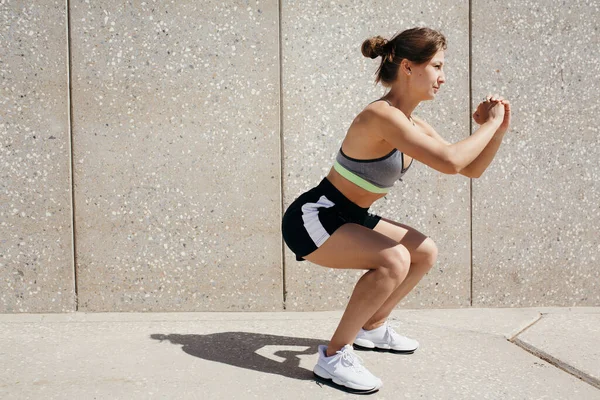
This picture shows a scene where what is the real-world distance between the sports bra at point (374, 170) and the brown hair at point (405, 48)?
0.36m

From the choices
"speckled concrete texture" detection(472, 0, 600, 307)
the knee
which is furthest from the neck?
"speckled concrete texture" detection(472, 0, 600, 307)

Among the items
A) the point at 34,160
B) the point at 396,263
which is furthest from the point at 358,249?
the point at 34,160

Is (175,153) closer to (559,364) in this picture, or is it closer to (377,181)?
(377,181)

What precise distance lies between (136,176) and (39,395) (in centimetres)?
145

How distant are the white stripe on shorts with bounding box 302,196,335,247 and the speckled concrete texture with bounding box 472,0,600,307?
4.52 feet

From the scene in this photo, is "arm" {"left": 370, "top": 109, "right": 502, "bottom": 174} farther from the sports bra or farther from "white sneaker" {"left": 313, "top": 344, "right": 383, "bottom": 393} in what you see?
"white sneaker" {"left": 313, "top": 344, "right": 383, "bottom": 393}

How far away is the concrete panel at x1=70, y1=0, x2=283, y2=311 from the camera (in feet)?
12.5

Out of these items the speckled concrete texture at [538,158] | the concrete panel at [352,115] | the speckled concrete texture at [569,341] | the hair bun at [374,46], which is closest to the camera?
the hair bun at [374,46]

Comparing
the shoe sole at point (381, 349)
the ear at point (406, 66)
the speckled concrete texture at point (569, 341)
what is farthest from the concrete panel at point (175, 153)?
the speckled concrete texture at point (569, 341)

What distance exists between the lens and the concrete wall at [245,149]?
3781mm

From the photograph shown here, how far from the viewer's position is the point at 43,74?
376cm

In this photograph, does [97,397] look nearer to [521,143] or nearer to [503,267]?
[503,267]

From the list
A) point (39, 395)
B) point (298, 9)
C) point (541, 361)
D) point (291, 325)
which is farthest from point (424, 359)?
point (298, 9)

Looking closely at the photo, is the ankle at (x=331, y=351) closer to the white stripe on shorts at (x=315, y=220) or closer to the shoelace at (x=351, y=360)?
the shoelace at (x=351, y=360)
